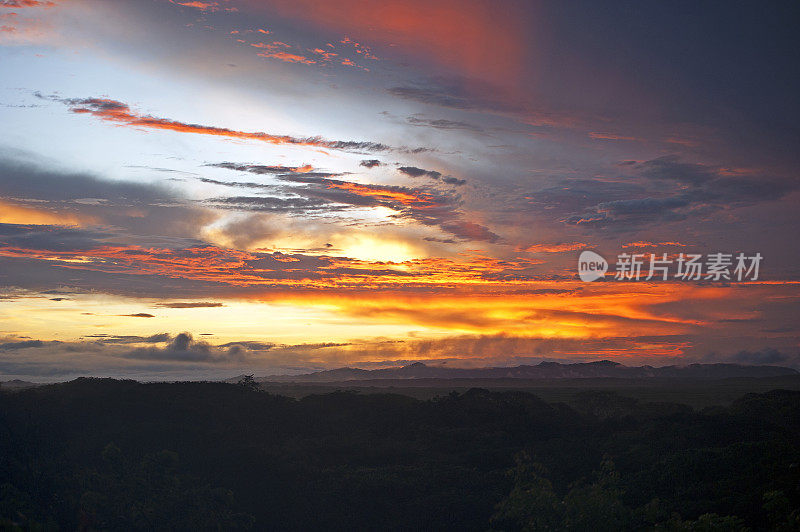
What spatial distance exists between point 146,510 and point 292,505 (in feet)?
28.7

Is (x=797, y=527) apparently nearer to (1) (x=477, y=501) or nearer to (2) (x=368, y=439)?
(1) (x=477, y=501)

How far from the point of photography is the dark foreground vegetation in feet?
106

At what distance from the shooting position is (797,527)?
73.4ft

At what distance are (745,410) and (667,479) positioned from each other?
42388 mm

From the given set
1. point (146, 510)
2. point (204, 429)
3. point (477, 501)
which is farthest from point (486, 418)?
point (146, 510)

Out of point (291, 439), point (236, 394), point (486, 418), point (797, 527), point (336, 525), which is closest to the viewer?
point (797, 527)

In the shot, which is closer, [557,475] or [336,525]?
[336,525]

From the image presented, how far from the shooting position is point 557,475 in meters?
46.4

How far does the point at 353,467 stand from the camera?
47.7 m

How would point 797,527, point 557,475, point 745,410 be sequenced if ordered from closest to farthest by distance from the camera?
point 797,527 → point 557,475 → point 745,410

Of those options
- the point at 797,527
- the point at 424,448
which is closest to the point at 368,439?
the point at 424,448

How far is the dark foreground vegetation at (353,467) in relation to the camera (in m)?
32.4

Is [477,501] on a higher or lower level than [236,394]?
lower

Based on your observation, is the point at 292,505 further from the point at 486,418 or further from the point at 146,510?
the point at 486,418
